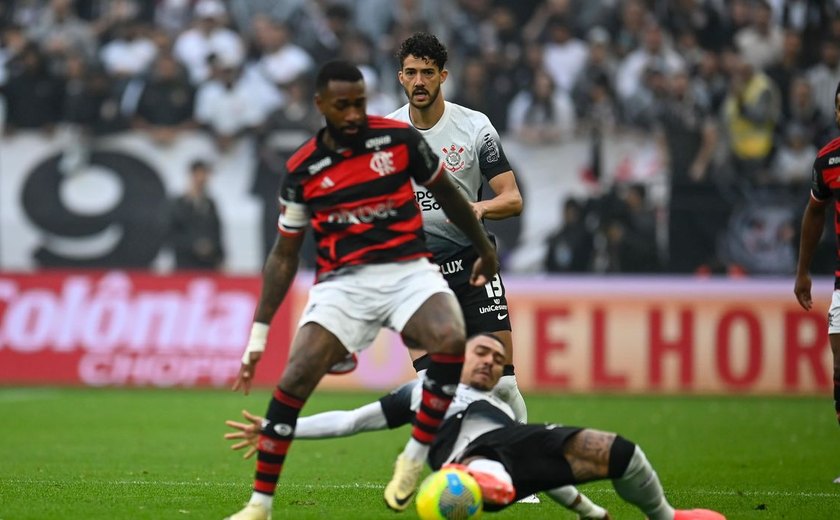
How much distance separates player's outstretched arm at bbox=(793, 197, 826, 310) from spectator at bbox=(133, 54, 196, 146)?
1347 cm

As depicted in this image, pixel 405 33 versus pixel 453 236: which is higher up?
pixel 405 33

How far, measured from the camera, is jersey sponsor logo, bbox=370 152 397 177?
721 cm

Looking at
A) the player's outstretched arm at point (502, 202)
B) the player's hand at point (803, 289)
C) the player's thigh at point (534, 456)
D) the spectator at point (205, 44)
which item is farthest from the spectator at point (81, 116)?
the player's thigh at point (534, 456)

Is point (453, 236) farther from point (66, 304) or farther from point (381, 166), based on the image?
point (66, 304)

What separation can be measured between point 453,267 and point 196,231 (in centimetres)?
1172

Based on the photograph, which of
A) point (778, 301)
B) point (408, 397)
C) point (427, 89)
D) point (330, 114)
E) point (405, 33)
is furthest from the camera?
point (405, 33)

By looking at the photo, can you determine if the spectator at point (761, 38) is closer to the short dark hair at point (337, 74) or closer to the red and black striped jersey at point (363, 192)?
the red and black striped jersey at point (363, 192)

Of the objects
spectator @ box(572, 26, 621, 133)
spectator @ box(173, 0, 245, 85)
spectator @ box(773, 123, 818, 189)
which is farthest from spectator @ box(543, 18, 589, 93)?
spectator @ box(173, 0, 245, 85)

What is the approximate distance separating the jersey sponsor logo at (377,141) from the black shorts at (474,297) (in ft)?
6.46

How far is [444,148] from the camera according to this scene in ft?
29.4

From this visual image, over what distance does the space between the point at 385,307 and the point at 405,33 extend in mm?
15352

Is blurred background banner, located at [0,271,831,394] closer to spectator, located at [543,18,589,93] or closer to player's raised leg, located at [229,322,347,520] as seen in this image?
spectator, located at [543,18,589,93]

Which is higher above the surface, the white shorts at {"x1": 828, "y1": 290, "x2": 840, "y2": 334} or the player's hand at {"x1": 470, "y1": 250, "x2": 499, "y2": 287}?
the player's hand at {"x1": 470, "y1": 250, "x2": 499, "y2": 287}

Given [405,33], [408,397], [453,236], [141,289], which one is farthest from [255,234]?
[408,397]
